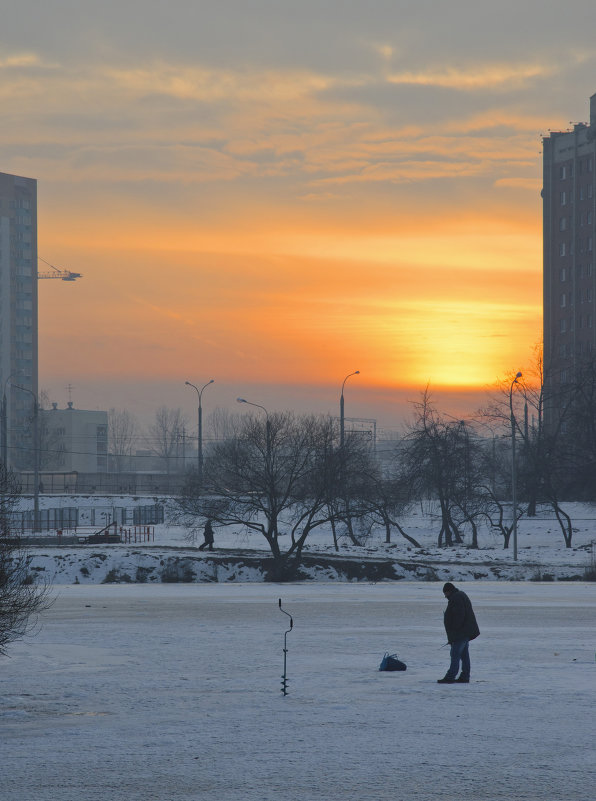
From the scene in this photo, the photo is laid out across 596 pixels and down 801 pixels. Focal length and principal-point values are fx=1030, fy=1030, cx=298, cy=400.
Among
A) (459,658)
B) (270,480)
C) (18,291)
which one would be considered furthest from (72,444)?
(459,658)

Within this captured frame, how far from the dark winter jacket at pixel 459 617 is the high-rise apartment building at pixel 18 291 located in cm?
16194

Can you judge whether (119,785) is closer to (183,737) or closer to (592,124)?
(183,737)

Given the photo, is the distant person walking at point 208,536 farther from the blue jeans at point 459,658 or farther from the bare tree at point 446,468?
the blue jeans at point 459,658

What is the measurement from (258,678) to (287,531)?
52768 mm

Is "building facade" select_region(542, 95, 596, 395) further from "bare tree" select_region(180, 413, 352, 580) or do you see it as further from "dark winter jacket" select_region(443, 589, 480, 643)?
"dark winter jacket" select_region(443, 589, 480, 643)

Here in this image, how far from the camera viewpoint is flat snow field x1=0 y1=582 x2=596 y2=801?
11250 millimetres

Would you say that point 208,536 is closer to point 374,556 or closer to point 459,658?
point 374,556

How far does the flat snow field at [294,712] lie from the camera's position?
11.2m

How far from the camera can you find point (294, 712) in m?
15.2

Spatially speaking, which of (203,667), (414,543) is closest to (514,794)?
(203,667)

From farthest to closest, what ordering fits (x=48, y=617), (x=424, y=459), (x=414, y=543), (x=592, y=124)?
(x=592, y=124)
(x=424, y=459)
(x=414, y=543)
(x=48, y=617)

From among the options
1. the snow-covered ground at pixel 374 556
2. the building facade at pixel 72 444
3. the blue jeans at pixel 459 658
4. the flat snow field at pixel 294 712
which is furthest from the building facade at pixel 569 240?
the blue jeans at pixel 459 658

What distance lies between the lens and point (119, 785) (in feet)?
36.6

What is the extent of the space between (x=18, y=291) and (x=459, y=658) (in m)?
174
